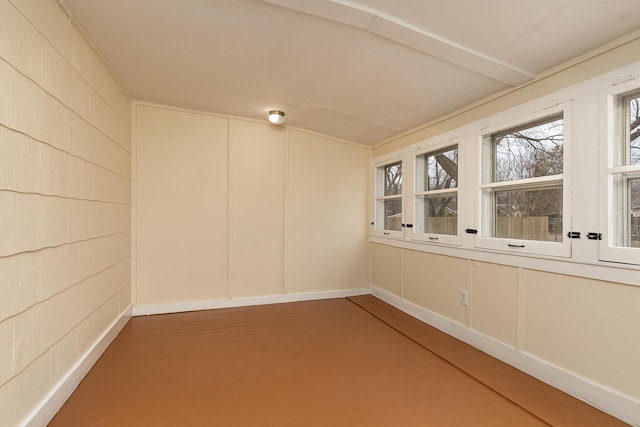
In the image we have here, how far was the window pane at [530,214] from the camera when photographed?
2072 millimetres

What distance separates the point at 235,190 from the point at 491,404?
3207mm

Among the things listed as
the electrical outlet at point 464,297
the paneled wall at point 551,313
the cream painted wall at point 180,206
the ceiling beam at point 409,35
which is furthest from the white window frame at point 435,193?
the cream painted wall at point 180,206

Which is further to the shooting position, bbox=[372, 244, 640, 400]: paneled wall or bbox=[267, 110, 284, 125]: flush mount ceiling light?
bbox=[267, 110, 284, 125]: flush mount ceiling light

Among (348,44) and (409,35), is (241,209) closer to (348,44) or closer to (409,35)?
(348,44)

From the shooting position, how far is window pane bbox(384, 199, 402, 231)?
381 cm

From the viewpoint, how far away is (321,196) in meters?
4.13

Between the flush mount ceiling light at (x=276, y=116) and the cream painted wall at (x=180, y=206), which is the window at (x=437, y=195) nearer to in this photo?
the flush mount ceiling light at (x=276, y=116)

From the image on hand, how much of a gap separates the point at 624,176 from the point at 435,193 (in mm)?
1488

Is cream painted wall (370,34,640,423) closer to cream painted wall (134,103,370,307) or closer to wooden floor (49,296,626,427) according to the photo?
wooden floor (49,296,626,427)

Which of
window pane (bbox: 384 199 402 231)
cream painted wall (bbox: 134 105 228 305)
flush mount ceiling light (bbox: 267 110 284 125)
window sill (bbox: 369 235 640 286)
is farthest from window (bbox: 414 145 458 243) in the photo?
cream painted wall (bbox: 134 105 228 305)

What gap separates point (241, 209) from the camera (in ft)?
12.2

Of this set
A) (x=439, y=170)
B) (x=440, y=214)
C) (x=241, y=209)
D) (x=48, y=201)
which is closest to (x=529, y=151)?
(x=439, y=170)

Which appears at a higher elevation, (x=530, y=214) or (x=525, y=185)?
(x=525, y=185)

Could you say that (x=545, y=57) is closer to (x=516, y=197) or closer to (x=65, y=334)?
(x=516, y=197)
